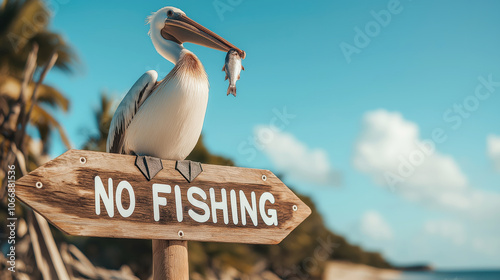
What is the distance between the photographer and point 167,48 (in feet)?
9.89

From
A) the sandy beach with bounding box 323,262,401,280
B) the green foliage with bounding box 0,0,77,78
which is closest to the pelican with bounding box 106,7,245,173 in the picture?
the green foliage with bounding box 0,0,77,78

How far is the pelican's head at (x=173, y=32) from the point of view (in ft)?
9.30

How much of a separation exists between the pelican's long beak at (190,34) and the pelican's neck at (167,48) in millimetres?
44

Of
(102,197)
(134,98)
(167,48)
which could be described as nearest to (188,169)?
(102,197)

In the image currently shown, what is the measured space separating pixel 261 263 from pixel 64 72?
16405 mm

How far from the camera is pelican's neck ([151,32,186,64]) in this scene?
296cm

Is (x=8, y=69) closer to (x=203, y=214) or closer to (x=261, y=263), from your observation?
(x=203, y=214)

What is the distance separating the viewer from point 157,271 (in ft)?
7.02

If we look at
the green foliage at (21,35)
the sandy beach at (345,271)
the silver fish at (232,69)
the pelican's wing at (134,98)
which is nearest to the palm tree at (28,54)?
the green foliage at (21,35)

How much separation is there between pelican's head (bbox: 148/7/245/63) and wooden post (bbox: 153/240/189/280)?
1247mm

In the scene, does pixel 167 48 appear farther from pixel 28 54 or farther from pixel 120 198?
pixel 28 54

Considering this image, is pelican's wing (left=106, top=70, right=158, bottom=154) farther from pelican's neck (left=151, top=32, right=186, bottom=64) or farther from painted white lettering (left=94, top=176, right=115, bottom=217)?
painted white lettering (left=94, top=176, right=115, bottom=217)

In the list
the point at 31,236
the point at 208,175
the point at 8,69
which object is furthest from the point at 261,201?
the point at 8,69

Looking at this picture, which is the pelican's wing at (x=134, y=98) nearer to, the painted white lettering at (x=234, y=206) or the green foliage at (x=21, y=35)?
the painted white lettering at (x=234, y=206)
